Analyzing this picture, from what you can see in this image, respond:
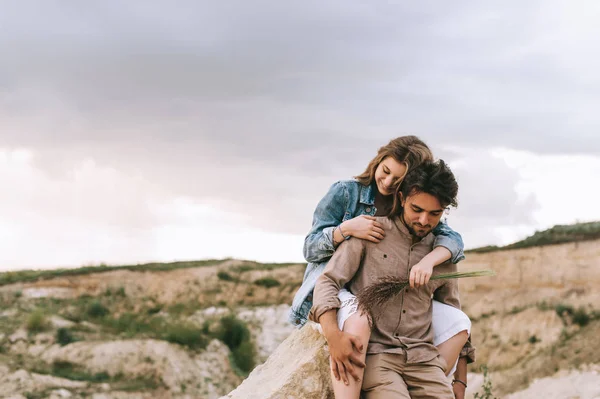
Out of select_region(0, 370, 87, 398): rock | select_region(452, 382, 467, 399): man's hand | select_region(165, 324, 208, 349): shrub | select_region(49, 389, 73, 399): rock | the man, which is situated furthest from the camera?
select_region(165, 324, 208, 349): shrub

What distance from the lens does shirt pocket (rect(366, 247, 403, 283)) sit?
3910mm

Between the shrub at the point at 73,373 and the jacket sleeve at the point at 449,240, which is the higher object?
the jacket sleeve at the point at 449,240

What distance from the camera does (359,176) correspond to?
4.62 metres

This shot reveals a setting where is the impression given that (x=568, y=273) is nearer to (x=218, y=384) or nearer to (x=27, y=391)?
(x=218, y=384)

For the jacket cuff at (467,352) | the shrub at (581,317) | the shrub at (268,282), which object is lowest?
the shrub at (581,317)

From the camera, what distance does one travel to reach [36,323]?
17062 millimetres

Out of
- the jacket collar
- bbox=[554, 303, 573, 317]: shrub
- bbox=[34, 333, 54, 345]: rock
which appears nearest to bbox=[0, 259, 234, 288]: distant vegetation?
bbox=[34, 333, 54, 345]: rock

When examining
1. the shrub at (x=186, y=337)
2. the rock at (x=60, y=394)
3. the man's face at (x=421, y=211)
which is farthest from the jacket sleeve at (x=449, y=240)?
the shrub at (x=186, y=337)

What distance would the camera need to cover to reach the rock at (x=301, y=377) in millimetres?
4375

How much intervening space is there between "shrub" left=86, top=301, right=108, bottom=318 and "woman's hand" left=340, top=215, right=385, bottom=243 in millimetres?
15939

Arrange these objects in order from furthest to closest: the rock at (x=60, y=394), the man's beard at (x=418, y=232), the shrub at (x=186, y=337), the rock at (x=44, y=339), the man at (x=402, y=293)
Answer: the shrub at (x=186, y=337), the rock at (x=44, y=339), the rock at (x=60, y=394), the man's beard at (x=418, y=232), the man at (x=402, y=293)

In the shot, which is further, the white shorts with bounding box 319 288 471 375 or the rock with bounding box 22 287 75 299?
the rock with bounding box 22 287 75 299

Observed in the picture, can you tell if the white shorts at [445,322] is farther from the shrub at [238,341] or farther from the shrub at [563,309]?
the shrub at [238,341]

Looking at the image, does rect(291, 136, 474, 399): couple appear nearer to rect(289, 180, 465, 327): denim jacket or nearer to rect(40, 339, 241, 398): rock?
rect(289, 180, 465, 327): denim jacket
